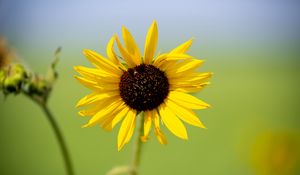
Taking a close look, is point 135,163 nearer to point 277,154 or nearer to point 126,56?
point 126,56

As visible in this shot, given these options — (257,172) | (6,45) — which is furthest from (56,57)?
(257,172)

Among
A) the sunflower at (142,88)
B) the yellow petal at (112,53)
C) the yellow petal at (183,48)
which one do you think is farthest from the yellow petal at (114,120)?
the yellow petal at (183,48)

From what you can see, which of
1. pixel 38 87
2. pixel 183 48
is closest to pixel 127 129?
pixel 183 48

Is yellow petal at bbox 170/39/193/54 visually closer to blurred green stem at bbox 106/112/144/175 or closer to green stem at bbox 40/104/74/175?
blurred green stem at bbox 106/112/144/175

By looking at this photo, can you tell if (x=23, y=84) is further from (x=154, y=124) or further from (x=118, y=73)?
(x=154, y=124)

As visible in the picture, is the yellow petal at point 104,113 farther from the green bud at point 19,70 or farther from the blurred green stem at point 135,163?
the green bud at point 19,70

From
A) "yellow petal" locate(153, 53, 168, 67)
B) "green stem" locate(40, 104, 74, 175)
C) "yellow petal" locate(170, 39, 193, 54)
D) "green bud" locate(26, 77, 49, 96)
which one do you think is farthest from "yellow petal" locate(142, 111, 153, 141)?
"green bud" locate(26, 77, 49, 96)
